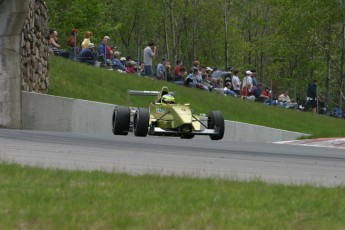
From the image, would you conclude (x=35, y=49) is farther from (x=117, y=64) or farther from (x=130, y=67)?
(x=130, y=67)

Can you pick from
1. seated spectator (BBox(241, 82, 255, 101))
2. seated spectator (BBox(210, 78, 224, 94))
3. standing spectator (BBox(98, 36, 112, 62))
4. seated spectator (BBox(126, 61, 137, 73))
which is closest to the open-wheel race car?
standing spectator (BBox(98, 36, 112, 62))

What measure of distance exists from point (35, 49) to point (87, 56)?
16.1ft

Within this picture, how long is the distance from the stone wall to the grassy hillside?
3.42ft

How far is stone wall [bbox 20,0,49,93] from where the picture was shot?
968 inches

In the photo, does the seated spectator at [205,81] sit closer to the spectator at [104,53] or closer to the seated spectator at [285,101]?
the spectator at [104,53]

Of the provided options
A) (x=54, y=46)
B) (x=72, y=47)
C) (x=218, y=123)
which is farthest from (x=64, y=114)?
(x=72, y=47)

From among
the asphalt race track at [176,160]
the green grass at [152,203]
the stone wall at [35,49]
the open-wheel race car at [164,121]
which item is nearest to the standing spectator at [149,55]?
the stone wall at [35,49]

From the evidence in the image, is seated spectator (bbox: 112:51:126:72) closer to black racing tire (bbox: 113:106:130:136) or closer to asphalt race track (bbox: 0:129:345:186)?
Result: black racing tire (bbox: 113:106:130:136)

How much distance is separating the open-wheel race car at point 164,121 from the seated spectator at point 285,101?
17.6 meters

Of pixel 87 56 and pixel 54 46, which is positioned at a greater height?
pixel 54 46

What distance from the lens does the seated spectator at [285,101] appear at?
37.7m

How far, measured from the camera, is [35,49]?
84.4 feet

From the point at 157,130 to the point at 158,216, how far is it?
39.5 feet

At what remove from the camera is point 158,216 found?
748 cm
